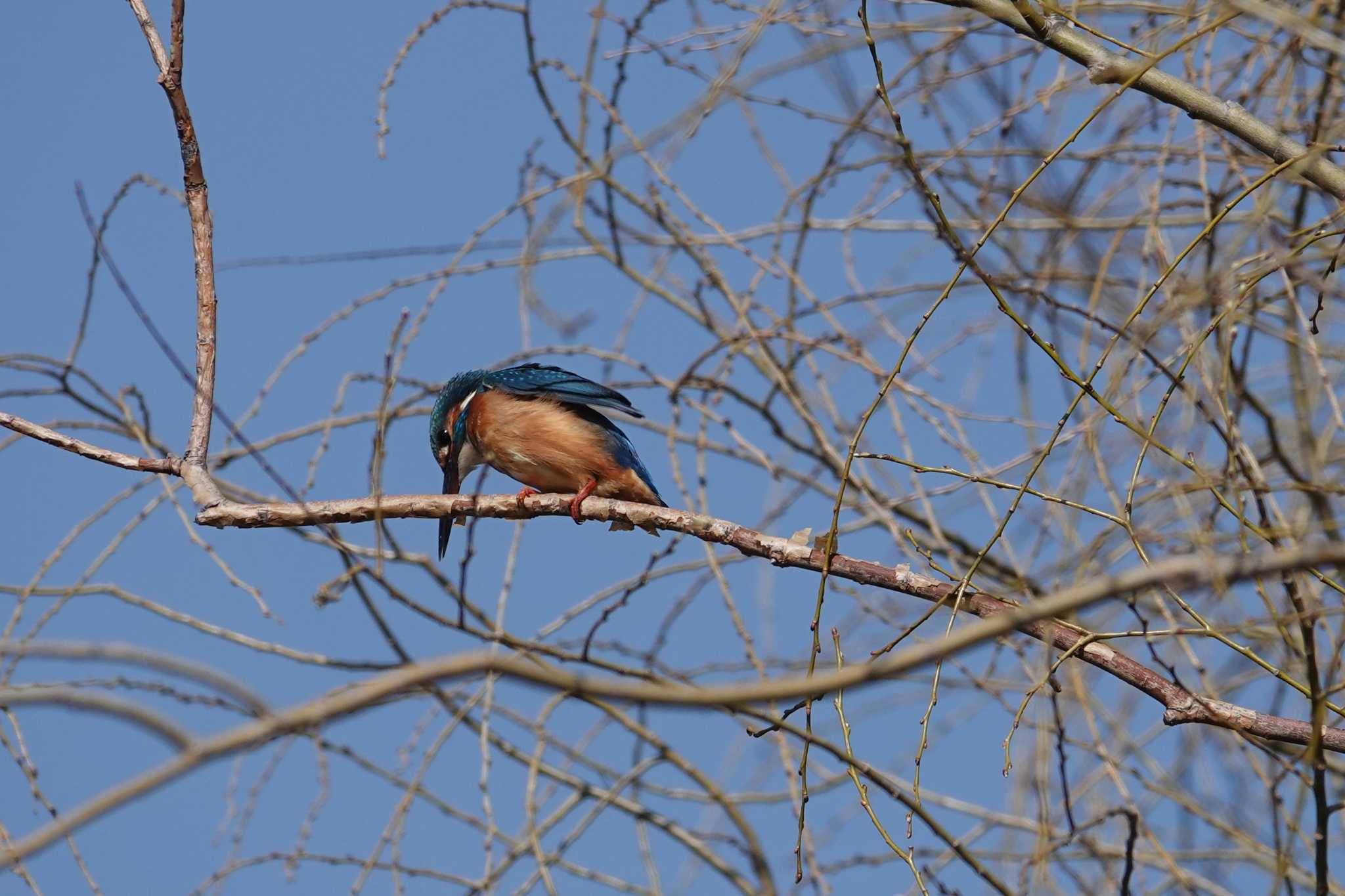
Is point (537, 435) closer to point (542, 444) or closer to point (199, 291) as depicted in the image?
point (542, 444)

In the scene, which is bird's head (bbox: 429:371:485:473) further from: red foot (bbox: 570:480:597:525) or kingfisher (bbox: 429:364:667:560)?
red foot (bbox: 570:480:597:525)

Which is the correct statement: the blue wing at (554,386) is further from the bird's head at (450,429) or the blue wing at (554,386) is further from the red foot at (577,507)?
the red foot at (577,507)

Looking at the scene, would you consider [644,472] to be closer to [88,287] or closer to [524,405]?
[524,405]

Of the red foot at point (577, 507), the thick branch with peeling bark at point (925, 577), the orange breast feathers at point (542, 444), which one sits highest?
the orange breast feathers at point (542, 444)

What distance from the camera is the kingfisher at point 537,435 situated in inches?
188

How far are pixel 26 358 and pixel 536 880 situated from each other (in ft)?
6.53

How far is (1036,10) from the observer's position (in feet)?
9.51

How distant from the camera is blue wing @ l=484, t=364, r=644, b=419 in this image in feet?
15.9

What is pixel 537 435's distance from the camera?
492cm

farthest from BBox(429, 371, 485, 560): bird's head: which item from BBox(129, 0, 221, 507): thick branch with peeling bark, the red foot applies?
BBox(129, 0, 221, 507): thick branch with peeling bark

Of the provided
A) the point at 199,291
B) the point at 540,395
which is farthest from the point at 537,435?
the point at 199,291

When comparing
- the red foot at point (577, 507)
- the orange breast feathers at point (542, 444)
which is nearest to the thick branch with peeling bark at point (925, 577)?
the red foot at point (577, 507)

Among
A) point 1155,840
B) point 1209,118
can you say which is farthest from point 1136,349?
point 1155,840

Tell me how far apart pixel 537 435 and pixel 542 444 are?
0.06 m
